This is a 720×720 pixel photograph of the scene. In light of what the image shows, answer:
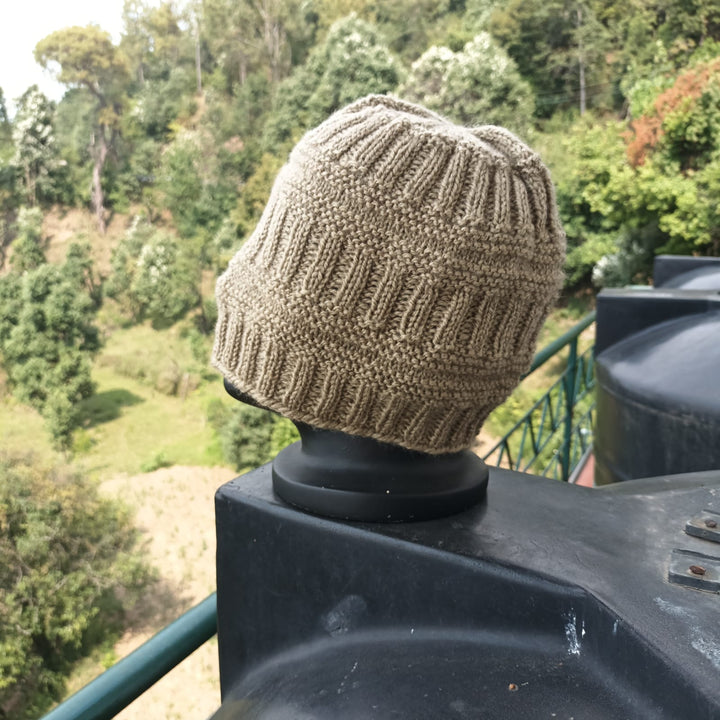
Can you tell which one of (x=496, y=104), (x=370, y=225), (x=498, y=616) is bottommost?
(x=498, y=616)

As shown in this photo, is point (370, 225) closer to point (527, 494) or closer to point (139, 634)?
point (527, 494)

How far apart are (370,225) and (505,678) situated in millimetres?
605

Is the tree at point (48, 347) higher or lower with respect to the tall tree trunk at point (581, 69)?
lower

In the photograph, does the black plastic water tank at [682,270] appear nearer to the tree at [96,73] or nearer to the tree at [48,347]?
the tree at [48,347]

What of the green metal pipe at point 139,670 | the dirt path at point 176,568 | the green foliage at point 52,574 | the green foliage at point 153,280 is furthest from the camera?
the green foliage at point 153,280

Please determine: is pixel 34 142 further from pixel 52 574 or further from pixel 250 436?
pixel 52 574

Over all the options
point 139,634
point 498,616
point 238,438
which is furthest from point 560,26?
point 498,616

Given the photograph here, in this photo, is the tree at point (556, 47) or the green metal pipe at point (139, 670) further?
the tree at point (556, 47)

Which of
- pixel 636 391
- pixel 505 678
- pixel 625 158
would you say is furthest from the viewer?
pixel 625 158

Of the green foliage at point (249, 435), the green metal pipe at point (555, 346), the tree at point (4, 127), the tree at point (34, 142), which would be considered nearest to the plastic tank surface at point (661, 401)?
the green metal pipe at point (555, 346)

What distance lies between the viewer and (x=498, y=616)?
92cm

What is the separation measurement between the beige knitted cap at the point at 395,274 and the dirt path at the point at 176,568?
1014cm

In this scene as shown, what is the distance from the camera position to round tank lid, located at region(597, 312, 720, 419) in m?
2.05

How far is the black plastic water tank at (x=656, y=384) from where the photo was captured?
2.03 m
